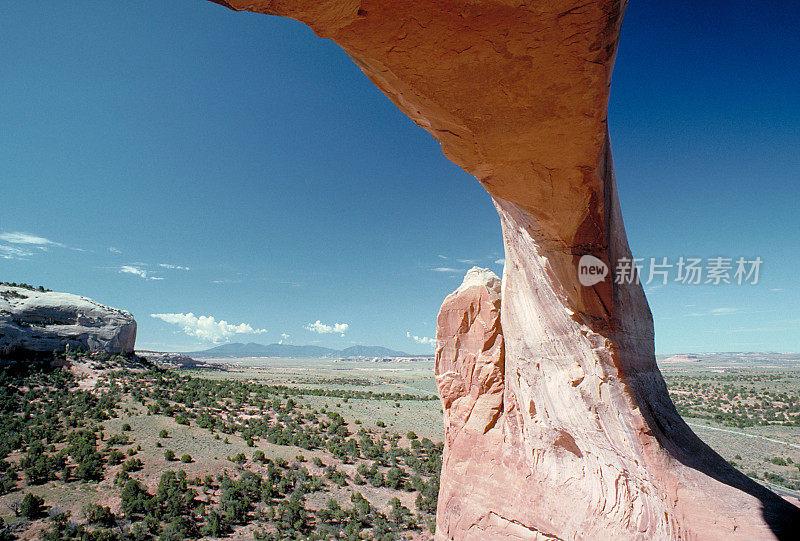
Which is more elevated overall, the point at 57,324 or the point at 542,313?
the point at 542,313

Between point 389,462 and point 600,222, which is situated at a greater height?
point 600,222

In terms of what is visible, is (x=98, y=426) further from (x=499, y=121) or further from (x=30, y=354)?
(x=499, y=121)

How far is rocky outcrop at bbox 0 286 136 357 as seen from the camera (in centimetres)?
3472

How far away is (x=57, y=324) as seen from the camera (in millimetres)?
38562

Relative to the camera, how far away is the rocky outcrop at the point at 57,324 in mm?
34719

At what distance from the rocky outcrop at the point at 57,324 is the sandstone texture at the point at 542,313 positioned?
44.9 meters

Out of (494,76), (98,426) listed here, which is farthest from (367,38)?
(98,426)

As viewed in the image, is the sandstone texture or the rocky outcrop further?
the rocky outcrop

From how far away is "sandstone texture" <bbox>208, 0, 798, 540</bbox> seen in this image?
2.96 m

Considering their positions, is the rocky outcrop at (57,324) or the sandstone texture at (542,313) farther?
the rocky outcrop at (57,324)

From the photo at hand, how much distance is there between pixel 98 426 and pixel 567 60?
30918mm

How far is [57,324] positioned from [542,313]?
50.8 m

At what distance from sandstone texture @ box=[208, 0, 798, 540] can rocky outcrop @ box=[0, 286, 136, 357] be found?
44.9 meters

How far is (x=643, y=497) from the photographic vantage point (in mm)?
6180
